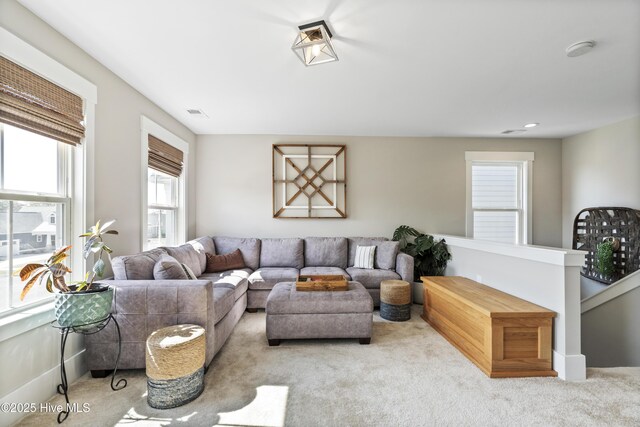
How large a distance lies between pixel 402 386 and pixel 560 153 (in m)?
4.93

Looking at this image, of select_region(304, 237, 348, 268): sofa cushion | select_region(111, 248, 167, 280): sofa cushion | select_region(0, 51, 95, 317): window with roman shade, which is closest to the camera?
select_region(0, 51, 95, 317): window with roman shade

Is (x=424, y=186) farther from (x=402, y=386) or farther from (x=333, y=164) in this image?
(x=402, y=386)

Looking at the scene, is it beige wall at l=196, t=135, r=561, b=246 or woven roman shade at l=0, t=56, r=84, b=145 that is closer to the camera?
woven roman shade at l=0, t=56, r=84, b=145

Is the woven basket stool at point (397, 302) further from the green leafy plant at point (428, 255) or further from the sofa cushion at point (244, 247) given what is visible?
the sofa cushion at point (244, 247)

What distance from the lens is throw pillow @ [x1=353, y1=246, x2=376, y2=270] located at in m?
3.93

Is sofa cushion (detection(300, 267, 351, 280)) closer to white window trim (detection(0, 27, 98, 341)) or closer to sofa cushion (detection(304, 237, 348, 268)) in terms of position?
sofa cushion (detection(304, 237, 348, 268))

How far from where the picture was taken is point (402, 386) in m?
1.95

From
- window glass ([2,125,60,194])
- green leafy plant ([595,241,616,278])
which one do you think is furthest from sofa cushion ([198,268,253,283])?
green leafy plant ([595,241,616,278])

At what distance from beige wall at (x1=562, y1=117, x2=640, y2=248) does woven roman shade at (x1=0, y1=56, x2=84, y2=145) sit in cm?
605

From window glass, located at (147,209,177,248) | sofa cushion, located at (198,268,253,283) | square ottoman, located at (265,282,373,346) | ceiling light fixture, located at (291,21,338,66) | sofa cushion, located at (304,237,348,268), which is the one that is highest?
ceiling light fixture, located at (291,21,338,66)

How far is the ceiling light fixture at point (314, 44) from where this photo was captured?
6.14ft

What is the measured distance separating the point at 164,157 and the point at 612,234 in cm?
591

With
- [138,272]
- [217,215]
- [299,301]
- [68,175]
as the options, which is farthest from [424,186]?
[68,175]

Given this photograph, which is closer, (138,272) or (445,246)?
(138,272)
